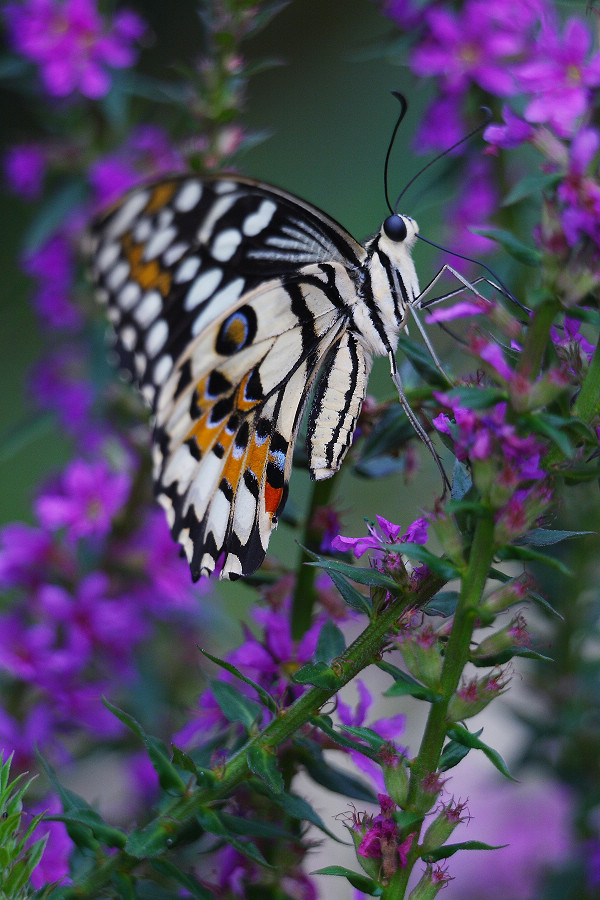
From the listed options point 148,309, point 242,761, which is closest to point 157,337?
point 148,309

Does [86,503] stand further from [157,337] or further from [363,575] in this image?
[363,575]

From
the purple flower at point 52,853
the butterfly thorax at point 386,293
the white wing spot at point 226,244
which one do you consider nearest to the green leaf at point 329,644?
the purple flower at point 52,853

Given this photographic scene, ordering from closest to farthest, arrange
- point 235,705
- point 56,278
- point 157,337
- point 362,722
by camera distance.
→ point 235,705 < point 362,722 < point 157,337 < point 56,278

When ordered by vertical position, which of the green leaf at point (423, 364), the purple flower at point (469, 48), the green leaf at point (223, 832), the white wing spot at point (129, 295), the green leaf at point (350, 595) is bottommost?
the green leaf at point (223, 832)

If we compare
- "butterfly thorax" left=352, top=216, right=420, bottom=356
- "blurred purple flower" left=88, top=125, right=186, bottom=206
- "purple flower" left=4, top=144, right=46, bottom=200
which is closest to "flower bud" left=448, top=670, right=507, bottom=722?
"butterfly thorax" left=352, top=216, right=420, bottom=356

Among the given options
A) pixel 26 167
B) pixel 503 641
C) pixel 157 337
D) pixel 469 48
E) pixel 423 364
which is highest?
pixel 469 48

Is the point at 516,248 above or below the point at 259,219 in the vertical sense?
below

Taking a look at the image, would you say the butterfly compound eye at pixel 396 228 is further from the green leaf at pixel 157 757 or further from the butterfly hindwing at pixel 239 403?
the green leaf at pixel 157 757
